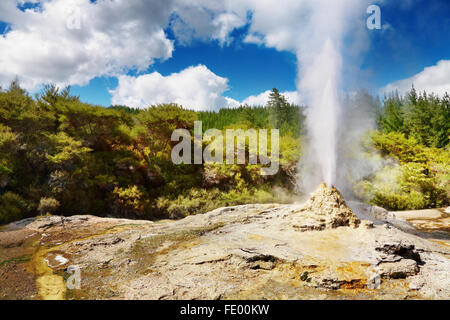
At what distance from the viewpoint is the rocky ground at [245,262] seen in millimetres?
3396

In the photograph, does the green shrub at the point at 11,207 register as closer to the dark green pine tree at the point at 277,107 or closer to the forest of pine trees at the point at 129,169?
the forest of pine trees at the point at 129,169

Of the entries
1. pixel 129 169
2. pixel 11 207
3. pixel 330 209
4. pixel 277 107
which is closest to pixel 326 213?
pixel 330 209

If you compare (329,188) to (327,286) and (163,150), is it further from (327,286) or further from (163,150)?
(163,150)

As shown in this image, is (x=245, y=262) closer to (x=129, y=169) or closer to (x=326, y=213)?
(x=326, y=213)

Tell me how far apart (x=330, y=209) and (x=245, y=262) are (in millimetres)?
2488

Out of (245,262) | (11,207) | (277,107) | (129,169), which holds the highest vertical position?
(277,107)

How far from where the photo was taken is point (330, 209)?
536 centimetres

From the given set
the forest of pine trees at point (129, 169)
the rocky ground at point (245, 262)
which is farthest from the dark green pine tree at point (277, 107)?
the rocky ground at point (245, 262)

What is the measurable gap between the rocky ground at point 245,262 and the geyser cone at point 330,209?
0.8 inches

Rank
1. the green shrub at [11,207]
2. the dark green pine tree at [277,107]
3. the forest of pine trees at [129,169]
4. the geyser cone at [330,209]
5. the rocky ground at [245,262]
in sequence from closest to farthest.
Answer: the rocky ground at [245,262]
the geyser cone at [330,209]
the green shrub at [11,207]
the forest of pine trees at [129,169]
the dark green pine tree at [277,107]

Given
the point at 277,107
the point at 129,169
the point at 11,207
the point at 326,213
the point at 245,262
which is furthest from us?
the point at 277,107

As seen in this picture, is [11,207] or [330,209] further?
[11,207]

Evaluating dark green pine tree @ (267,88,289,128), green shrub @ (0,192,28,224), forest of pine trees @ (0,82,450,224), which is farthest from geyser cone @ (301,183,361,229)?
dark green pine tree @ (267,88,289,128)

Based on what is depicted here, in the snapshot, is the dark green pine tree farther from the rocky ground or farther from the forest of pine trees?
the rocky ground
